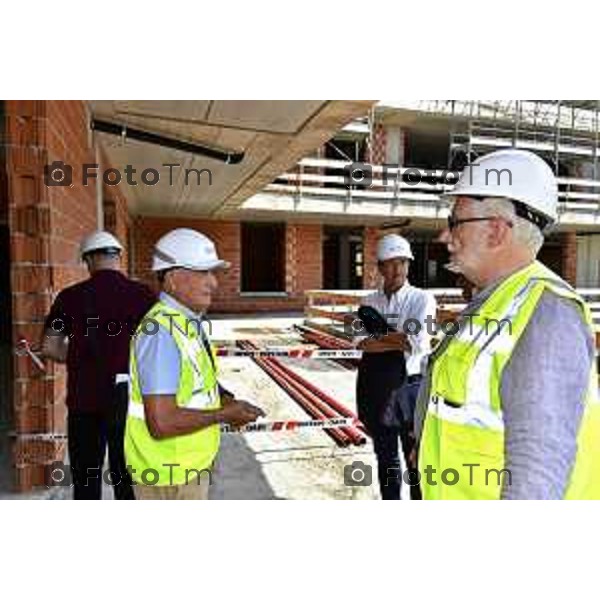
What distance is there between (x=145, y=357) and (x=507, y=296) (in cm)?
126

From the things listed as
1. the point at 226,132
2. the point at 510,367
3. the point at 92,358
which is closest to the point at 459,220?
the point at 510,367

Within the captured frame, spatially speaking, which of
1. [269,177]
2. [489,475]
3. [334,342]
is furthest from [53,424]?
[334,342]

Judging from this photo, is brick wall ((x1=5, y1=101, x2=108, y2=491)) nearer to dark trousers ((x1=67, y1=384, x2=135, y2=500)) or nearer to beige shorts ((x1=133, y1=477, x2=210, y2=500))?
dark trousers ((x1=67, y1=384, x2=135, y2=500))

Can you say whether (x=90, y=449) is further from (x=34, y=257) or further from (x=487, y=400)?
(x=487, y=400)

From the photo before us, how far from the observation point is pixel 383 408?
353 cm

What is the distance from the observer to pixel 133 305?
3215 mm

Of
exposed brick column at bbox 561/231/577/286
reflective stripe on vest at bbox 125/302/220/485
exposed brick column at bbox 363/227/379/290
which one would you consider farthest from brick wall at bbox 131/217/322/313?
reflective stripe on vest at bbox 125/302/220/485

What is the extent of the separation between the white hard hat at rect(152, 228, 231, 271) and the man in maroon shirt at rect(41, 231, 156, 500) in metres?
1.03

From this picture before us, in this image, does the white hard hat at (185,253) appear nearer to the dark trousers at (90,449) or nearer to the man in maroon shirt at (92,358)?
the man in maroon shirt at (92,358)

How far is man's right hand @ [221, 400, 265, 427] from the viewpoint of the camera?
85.9 inches

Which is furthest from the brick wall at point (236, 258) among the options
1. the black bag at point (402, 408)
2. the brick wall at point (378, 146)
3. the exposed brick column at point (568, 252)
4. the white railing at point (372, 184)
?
the black bag at point (402, 408)

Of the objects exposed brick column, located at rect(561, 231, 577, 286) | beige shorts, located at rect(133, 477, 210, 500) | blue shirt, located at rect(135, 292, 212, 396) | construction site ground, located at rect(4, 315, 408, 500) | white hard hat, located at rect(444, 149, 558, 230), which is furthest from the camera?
exposed brick column, located at rect(561, 231, 577, 286)

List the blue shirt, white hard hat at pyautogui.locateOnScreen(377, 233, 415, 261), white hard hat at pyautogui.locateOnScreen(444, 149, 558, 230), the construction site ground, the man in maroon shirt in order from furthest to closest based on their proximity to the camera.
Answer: the construction site ground, white hard hat at pyautogui.locateOnScreen(377, 233, 415, 261), the man in maroon shirt, the blue shirt, white hard hat at pyautogui.locateOnScreen(444, 149, 558, 230)
